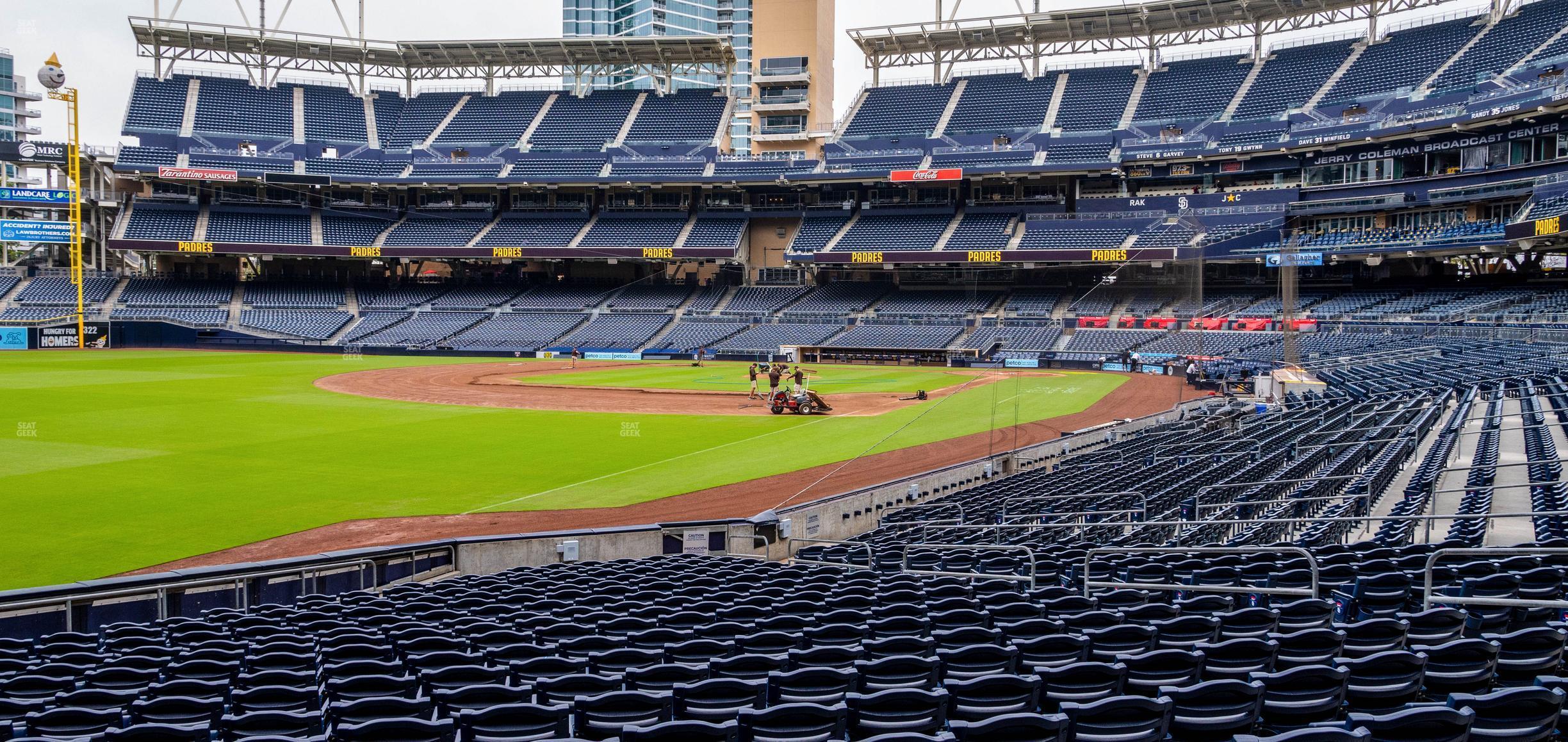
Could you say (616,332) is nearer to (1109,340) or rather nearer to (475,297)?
(475,297)

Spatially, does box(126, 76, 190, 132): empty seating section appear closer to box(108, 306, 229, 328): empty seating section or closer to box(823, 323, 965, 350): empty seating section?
box(108, 306, 229, 328): empty seating section

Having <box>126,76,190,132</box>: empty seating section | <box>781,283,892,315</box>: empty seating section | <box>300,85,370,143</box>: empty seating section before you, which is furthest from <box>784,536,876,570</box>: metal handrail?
<box>126,76,190,132</box>: empty seating section

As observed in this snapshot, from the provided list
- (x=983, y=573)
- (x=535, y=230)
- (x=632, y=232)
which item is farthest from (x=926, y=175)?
(x=983, y=573)

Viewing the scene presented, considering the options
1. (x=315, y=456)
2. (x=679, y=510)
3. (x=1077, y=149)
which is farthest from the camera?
(x=1077, y=149)

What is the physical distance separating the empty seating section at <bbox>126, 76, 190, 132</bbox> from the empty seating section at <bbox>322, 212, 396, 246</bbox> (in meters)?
13.8

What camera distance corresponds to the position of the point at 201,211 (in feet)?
262

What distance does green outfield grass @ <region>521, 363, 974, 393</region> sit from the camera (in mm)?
47688

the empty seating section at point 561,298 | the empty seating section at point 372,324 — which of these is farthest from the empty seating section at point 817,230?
the empty seating section at point 372,324

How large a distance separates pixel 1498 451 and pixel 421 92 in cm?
9145

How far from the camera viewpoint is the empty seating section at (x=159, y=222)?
76375 millimetres

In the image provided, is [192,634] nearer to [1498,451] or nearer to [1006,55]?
[1498,451]

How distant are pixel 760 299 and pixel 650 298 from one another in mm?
9223

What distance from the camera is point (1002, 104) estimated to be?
80.9 m

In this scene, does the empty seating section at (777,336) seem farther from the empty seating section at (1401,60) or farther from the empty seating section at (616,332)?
the empty seating section at (1401,60)
